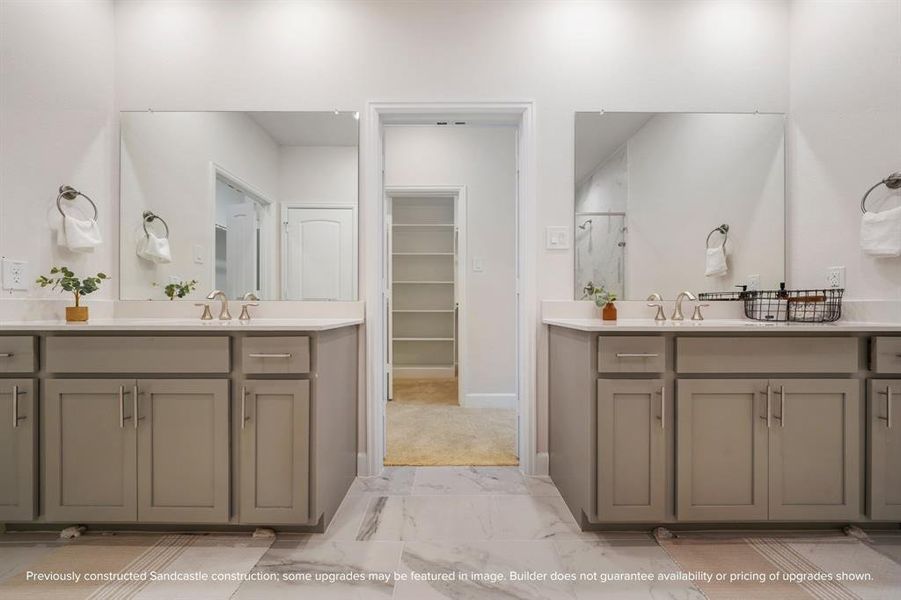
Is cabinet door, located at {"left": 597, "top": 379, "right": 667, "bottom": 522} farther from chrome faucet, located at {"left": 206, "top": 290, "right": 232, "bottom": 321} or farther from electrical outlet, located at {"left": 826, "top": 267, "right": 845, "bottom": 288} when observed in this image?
chrome faucet, located at {"left": 206, "top": 290, "right": 232, "bottom": 321}

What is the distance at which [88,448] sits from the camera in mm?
1616

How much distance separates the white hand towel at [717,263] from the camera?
236cm

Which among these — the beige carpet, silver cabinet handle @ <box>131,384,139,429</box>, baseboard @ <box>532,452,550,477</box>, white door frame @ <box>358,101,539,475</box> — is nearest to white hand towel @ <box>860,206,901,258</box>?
white door frame @ <box>358,101,539,475</box>

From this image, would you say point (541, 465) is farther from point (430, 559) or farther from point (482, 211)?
point (482, 211)

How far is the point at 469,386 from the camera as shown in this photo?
151 inches

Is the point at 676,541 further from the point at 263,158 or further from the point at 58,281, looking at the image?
the point at 58,281

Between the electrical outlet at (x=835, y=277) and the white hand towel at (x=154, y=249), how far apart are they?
3495mm

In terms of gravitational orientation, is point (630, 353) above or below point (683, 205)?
below

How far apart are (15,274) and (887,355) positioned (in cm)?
363

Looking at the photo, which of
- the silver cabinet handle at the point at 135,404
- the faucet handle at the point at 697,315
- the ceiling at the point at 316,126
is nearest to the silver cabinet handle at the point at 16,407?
the silver cabinet handle at the point at 135,404

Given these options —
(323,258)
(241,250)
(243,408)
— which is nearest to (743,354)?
(243,408)

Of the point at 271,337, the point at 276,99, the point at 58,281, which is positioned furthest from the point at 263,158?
the point at 271,337

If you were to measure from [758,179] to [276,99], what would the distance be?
2.76 m

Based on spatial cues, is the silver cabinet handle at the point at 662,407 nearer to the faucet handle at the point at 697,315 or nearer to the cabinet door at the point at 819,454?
the cabinet door at the point at 819,454
